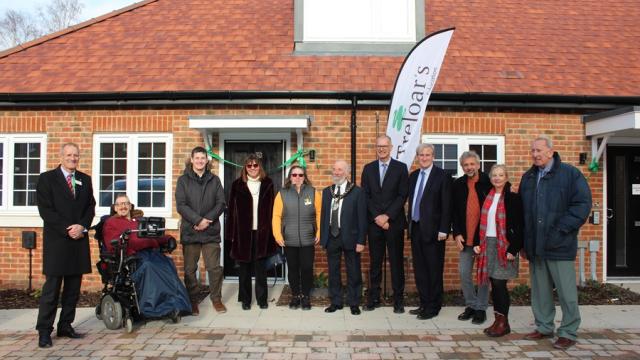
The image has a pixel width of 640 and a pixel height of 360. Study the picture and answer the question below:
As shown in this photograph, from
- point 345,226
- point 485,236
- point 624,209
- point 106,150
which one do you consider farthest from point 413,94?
point 106,150

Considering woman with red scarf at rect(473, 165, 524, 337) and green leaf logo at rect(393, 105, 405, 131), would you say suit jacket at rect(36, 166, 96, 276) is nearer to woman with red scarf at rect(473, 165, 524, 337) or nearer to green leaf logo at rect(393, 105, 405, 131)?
green leaf logo at rect(393, 105, 405, 131)

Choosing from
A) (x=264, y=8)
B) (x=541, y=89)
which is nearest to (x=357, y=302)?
(x=541, y=89)

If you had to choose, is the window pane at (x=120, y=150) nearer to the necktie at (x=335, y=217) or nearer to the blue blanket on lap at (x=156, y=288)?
the blue blanket on lap at (x=156, y=288)

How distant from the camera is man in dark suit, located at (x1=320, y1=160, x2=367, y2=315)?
566 centimetres

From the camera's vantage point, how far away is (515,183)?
23.7 ft

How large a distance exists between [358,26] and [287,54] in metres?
1.27

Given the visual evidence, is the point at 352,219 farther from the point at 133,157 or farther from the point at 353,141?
the point at 133,157

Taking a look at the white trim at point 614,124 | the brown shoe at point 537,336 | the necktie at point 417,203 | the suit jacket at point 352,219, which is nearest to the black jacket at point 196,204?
the suit jacket at point 352,219

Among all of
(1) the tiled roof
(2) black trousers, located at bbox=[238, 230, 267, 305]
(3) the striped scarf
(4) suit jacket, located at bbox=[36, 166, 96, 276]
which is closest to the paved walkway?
(2) black trousers, located at bbox=[238, 230, 267, 305]

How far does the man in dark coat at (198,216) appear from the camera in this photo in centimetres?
566

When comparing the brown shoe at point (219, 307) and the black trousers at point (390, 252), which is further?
the brown shoe at point (219, 307)

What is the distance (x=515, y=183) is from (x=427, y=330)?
3.10 meters

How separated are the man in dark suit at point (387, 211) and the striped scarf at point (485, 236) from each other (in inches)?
36.2

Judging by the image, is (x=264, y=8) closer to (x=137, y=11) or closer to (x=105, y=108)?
(x=137, y=11)
